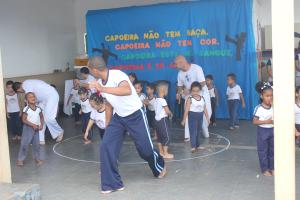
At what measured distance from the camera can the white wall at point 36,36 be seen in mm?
10734

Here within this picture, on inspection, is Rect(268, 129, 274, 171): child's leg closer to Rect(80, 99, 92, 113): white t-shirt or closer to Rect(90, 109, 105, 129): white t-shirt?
Rect(90, 109, 105, 129): white t-shirt

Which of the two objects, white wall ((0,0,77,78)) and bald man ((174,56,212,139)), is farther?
white wall ((0,0,77,78))

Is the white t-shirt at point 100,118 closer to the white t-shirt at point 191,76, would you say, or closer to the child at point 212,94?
the white t-shirt at point 191,76

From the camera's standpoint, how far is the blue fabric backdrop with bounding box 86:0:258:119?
9.61 metres

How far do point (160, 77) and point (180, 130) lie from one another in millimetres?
2021

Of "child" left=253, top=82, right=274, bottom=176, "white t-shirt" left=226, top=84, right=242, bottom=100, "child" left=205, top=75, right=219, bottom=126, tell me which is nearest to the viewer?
"child" left=253, top=82, right=274, bottom=176

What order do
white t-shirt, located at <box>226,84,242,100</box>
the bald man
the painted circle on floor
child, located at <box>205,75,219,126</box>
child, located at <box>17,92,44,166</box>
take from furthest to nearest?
1. child, located at <box>205,75,219,126</box>
2. white t-shirt, located at <box>226,84,242,100</box>
3. the bald man
4. the painted circle on floor
5. child, located at <box>17,92,44,166</box>

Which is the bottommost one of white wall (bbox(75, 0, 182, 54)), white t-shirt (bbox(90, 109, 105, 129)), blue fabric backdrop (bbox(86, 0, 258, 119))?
white t-shirt (bbox(90, 109, 105, 129))

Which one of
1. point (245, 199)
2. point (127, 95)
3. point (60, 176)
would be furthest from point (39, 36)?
point (245, 199)

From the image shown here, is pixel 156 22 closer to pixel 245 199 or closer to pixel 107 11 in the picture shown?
pixel 107 11

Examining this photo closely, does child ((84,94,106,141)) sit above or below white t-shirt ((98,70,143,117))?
below

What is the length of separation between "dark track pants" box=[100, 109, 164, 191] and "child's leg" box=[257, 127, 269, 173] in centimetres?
133

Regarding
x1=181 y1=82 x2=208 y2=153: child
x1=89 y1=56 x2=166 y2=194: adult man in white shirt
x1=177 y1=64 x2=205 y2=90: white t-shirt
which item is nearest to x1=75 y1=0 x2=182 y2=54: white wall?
x1=177 y1=64 x2=205 y2=90: white t-shirt

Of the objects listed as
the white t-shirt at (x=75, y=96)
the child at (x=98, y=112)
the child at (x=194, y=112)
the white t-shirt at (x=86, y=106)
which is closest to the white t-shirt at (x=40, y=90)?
the white t-shirt at (x=86, y=106)
